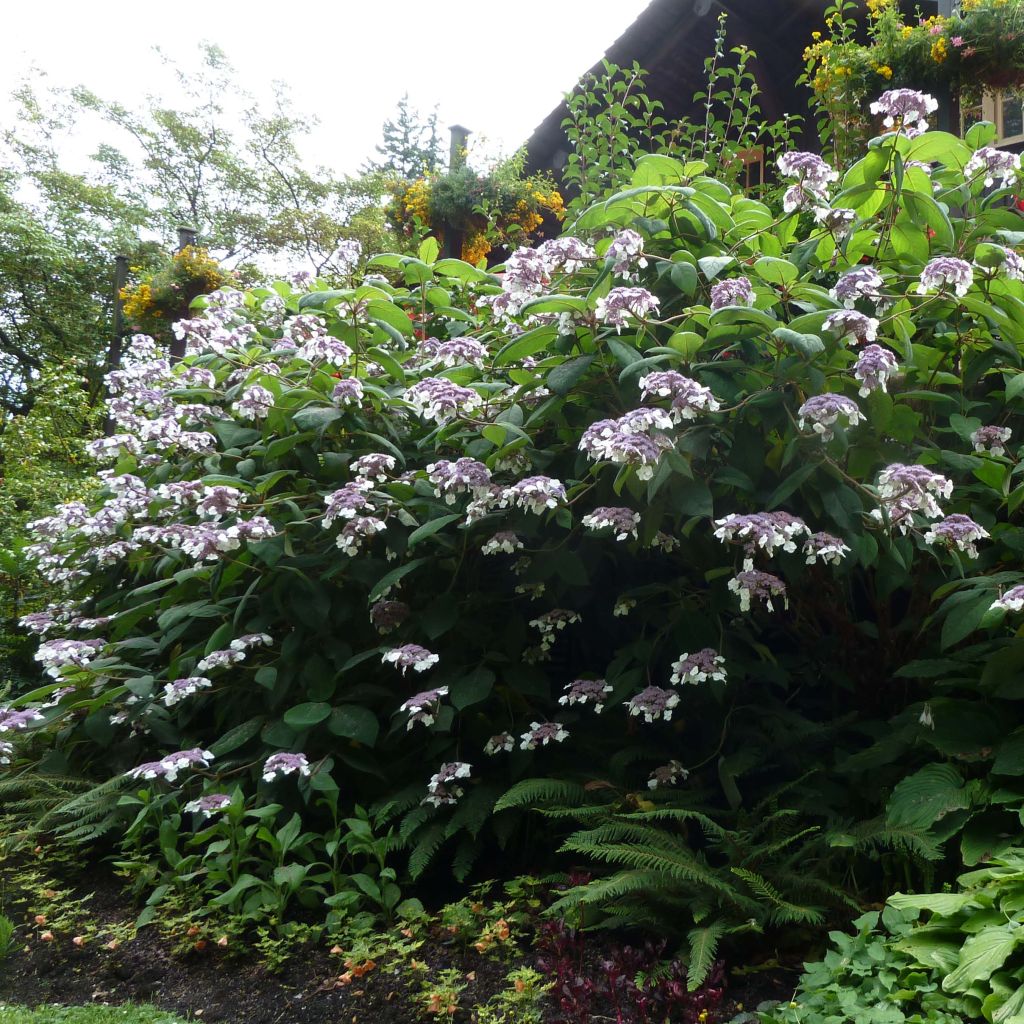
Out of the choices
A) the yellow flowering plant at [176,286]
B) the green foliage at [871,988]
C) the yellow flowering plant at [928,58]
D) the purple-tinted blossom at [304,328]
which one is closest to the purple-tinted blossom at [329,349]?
the purple-tinted blossom at [304,328]

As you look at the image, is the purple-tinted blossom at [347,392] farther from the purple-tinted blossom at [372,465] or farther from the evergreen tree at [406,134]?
the evergreen tree at [406,134]

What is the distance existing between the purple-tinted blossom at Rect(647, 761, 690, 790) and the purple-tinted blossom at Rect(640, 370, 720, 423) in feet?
3.49

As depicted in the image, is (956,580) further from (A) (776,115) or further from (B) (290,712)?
(A) (776,115)

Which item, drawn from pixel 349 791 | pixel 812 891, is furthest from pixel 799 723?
pixel 349 791

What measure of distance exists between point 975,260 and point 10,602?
5.60m

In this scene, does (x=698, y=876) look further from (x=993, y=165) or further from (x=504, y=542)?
(x=993, y=165)

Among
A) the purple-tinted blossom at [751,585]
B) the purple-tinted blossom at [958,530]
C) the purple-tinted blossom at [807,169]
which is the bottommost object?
the purple-tinted blossom at [751,585]

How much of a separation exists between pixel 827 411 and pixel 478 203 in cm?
650

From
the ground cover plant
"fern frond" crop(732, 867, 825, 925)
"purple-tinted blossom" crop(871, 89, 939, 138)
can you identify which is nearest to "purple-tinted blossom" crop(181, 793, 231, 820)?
the ground cover plant

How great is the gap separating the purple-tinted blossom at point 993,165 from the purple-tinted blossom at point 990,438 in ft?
2.45

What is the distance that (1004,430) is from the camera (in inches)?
104

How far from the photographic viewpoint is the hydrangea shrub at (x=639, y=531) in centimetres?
239

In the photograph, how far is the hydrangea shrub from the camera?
2.39 metres

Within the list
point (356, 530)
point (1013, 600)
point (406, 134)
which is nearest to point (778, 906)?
point (1013, 600)
